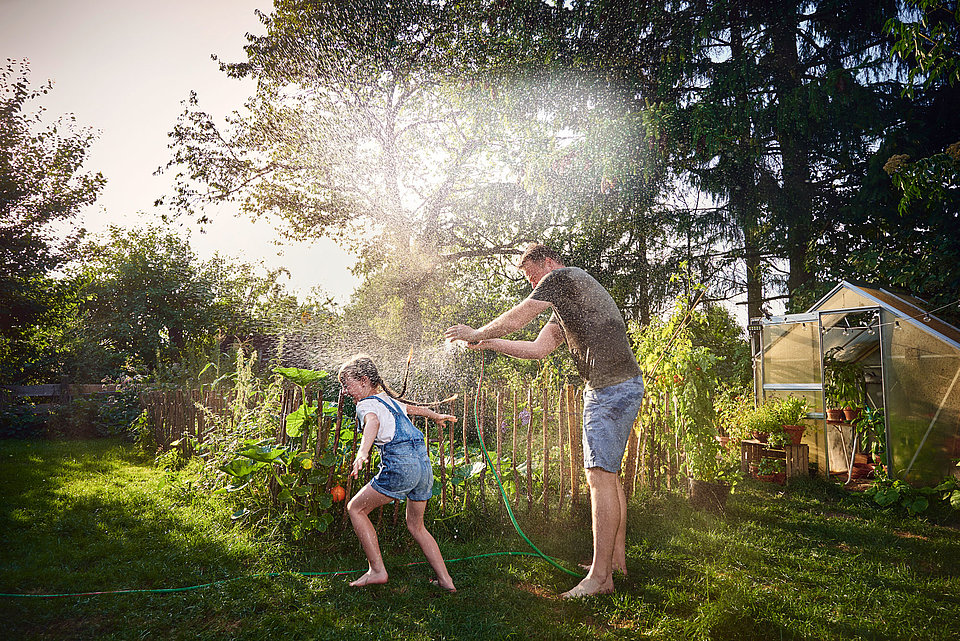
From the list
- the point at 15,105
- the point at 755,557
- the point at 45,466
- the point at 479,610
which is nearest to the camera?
the point at 479,610

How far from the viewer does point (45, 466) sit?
6.68 metres

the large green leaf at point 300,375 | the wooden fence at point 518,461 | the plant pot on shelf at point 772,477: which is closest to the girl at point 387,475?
the wooden fence at point 518,461

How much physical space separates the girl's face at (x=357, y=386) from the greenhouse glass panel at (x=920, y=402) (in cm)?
566

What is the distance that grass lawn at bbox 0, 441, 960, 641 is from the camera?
257 centimetres

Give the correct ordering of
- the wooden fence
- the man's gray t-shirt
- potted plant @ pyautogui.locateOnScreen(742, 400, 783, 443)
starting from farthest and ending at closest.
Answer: potted plant @ pyautogui.locateOnScreen(742, 400, 783, 443), the wooden fence, the man's gray t-shirt

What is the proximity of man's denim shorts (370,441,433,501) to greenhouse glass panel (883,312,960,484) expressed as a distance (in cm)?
533

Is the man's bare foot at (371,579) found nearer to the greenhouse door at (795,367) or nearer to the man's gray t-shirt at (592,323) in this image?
the man's gray t-shirt at (592,323)

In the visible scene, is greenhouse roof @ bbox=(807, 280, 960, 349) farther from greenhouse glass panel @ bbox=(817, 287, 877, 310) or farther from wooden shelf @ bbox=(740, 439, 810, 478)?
wooden shelf @ bbox=(740, 439, 810, 478)

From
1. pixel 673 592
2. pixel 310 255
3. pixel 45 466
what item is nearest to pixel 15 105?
pixel 45 466

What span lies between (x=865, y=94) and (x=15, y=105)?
43.3 feet

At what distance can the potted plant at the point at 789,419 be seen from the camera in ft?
21.7

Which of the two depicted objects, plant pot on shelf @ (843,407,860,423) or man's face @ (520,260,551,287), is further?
plant pot on shelf @ (843,407,860,423)

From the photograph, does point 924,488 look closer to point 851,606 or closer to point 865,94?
point 851,606

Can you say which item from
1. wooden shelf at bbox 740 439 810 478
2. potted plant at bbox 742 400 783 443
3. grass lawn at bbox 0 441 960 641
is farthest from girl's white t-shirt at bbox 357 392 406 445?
potted plant at bbox 742 400 783 443
